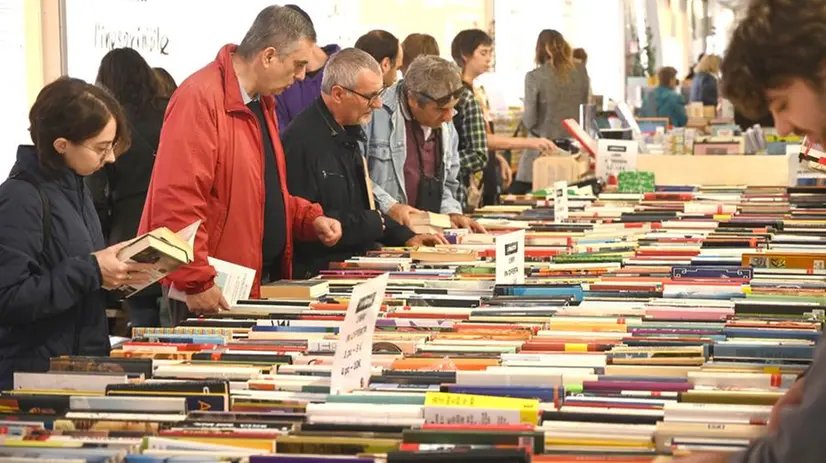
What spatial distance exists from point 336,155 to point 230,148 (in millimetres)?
936

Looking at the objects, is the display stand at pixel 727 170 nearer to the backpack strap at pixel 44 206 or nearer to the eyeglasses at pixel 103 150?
the eyeglasses at pixel 103 150

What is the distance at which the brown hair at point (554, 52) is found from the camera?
36.1 feet

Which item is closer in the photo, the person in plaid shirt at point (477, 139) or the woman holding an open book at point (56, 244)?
the woman holding an open book at point (56, 244)

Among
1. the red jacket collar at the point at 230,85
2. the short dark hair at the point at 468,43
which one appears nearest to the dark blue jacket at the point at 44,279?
the red jacket collar at the point at 230,85

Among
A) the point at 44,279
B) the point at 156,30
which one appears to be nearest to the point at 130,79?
the point at 156,30

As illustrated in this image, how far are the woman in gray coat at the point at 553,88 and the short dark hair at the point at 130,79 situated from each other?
5.37 meters

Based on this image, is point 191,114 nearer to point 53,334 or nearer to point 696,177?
point 53,334

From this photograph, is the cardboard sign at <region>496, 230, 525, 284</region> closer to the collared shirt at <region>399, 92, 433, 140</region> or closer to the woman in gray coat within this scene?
the collared shirt at <region>399, 92, 433, 140</region>

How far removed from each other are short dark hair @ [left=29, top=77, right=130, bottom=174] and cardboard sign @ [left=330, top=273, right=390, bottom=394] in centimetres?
126

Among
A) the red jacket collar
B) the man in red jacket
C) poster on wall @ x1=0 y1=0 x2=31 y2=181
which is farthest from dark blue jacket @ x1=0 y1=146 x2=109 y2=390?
poster on wall @ x1=0 y1=0 x2=31 y2=181

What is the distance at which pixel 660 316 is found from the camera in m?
3.53

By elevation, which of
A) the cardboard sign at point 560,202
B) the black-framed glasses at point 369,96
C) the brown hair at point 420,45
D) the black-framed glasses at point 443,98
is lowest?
the cardboard sign at point 560,202

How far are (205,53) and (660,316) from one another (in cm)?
476

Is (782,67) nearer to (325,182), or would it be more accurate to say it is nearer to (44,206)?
(44,206)
